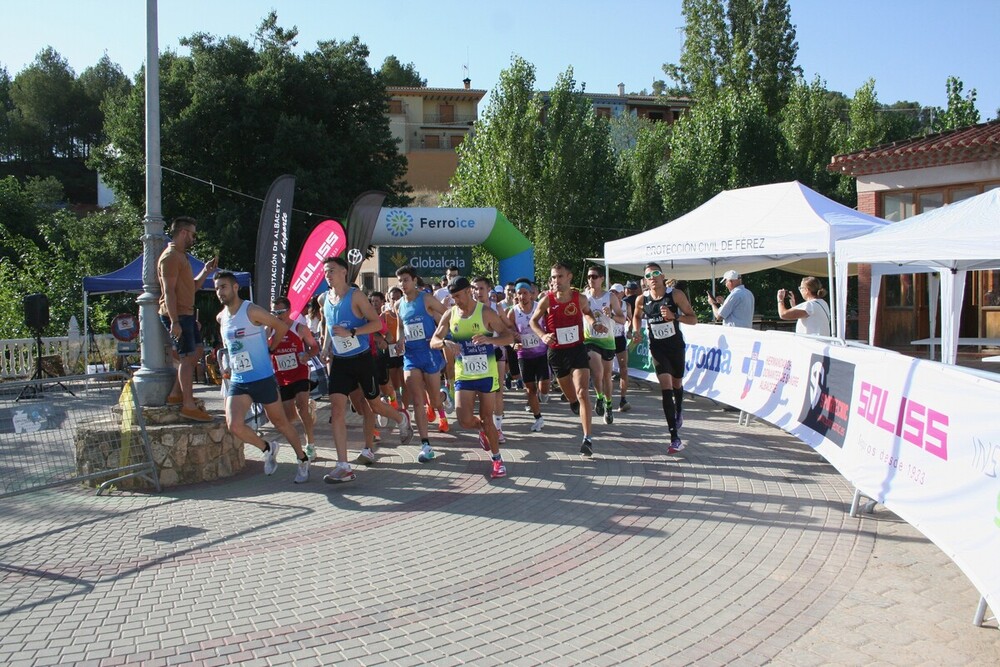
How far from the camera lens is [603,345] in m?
10.6

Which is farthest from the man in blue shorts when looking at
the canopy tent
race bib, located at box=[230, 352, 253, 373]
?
the canopy tent

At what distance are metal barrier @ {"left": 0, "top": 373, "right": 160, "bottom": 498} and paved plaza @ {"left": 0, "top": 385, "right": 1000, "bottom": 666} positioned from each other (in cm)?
28

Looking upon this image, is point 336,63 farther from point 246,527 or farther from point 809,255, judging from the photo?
point 246,527

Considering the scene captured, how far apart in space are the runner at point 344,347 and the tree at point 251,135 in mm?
21365

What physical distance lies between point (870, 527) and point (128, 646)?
503 centimetres

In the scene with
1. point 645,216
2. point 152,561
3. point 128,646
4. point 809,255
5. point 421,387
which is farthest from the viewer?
point 645,216

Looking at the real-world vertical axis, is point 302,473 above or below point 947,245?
below

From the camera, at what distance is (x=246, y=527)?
6.10 meters

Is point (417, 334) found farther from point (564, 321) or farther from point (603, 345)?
point (603, 345)

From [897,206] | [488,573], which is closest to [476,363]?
[488,573]

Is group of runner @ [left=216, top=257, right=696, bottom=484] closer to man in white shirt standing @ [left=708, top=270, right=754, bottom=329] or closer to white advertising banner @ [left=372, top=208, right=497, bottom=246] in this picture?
man in white shirt standing @ [left=708, top=270, right=754, bottom=329]

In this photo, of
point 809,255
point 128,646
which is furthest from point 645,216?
point 128,646

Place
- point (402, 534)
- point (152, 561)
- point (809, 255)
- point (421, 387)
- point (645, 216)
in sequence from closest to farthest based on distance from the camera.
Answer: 1. point (152, 561)
2. point (402, 534)
3. point (421, 387)
4. point (809, 255)
5. point (645, 216)

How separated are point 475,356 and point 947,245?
465 cm
